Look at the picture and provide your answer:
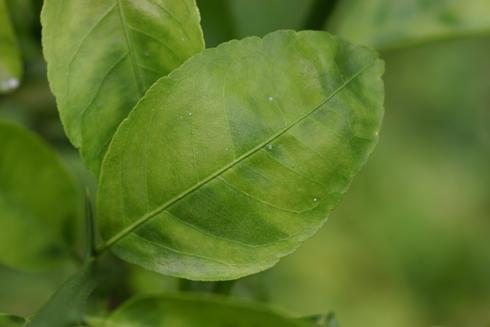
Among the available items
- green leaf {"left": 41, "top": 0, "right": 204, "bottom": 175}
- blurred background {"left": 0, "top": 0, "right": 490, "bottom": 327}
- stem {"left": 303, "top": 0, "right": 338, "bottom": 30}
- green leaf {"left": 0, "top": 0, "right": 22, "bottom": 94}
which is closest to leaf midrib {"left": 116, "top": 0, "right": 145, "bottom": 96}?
green leaf {"left": 41, "top": 0, "right": 204, "bottom": 175}

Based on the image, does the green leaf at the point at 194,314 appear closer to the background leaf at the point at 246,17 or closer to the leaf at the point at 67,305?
the leaf at the point at 67,305

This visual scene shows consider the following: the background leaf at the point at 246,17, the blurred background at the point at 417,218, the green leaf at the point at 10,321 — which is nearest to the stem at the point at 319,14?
the background leaf at the point at 246,17

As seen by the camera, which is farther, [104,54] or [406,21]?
[406,21]

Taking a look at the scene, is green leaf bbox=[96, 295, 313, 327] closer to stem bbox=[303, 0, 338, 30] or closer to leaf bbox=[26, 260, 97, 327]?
leaf bbox=[26, 260, 97, 327]

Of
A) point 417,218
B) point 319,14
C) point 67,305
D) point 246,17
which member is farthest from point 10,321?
point 417,218

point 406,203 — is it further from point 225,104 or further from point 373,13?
point 225,104

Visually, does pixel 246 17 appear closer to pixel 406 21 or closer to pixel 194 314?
pixel 406 21
